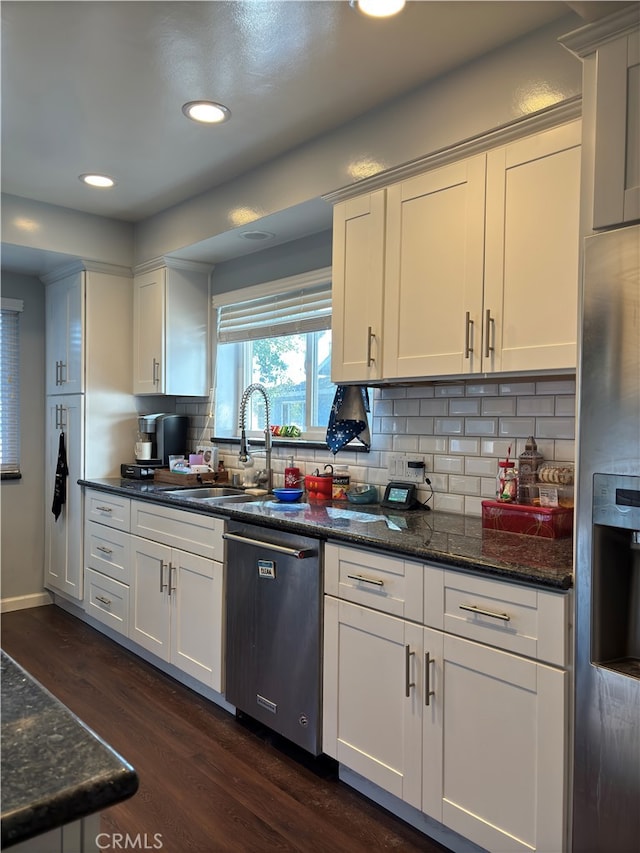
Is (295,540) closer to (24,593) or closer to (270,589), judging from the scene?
(270,589)

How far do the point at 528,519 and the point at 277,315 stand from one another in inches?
79.7

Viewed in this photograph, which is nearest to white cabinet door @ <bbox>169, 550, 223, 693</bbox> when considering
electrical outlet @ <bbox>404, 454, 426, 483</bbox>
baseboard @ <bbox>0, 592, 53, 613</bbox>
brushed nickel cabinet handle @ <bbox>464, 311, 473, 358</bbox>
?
electrical outlet @ <bbox>404, 454, 426, 483</bbox>

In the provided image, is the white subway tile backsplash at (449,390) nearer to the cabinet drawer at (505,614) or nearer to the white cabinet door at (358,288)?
the white cabinet door at (358,288)

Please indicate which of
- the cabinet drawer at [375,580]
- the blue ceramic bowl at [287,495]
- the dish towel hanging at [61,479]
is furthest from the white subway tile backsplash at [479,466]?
the dish towel hanging at [61,479]

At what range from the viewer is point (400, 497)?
275 centimetres

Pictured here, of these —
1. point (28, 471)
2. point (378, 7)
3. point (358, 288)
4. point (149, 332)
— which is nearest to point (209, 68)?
point (378, 7)

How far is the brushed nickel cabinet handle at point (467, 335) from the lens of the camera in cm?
223

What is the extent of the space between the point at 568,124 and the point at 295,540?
5.51 ft

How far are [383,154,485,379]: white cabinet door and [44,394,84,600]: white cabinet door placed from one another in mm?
2449

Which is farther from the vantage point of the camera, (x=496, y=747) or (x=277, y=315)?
(x=277, y=315)

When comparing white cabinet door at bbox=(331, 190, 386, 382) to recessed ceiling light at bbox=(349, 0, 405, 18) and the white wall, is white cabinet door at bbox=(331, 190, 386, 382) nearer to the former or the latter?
recessed ceiling light at bbox=(349, 0, 405, 18)

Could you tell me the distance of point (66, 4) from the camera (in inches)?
76.4

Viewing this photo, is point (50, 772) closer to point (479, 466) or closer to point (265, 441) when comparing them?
point (479, 466)

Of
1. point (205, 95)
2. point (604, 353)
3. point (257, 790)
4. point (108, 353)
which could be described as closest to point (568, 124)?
point (604, 353)
